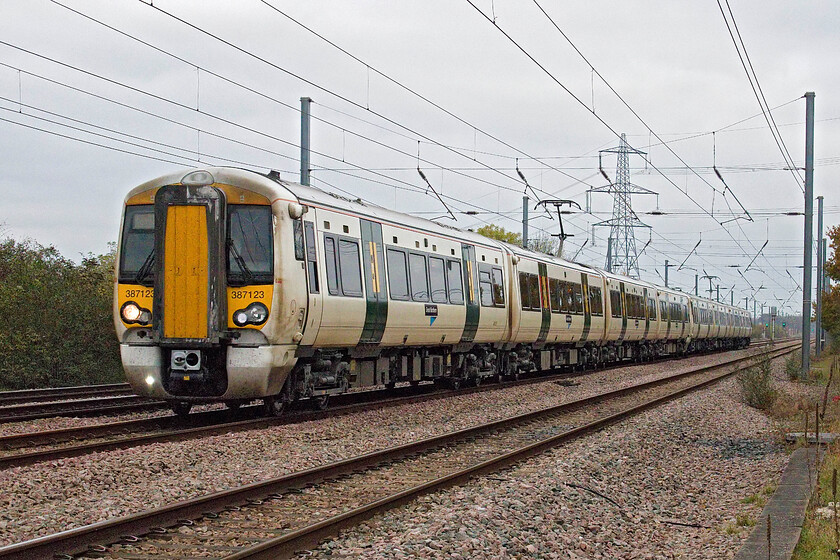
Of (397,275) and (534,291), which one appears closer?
(397,275)

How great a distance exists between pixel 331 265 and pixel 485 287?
7460mm

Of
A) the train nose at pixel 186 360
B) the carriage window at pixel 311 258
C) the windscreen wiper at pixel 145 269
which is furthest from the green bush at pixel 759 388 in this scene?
the windscreen wiper at pixel 145 269

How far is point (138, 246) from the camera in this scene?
495 inches

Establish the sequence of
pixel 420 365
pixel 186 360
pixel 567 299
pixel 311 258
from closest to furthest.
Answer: pixel 186 360 < pixel 311 258 < pixel 420 365 < pixel 567 299

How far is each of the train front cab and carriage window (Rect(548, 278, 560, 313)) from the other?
14.2 meters

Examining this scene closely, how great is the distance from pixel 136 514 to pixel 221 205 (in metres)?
6.18

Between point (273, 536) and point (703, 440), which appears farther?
point (703, 440)

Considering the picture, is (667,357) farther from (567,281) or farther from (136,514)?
(136,514)

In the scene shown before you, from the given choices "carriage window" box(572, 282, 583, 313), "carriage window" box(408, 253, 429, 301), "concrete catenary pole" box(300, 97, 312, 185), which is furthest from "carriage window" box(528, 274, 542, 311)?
"carriage window" box(408, 253, 429, 301)

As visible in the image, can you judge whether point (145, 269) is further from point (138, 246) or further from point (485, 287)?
point (485, 287)

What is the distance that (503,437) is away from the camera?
1264 centimetres

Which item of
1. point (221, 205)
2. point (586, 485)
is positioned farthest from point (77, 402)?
point (586, 485)

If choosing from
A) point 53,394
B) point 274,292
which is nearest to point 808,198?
point 274,292

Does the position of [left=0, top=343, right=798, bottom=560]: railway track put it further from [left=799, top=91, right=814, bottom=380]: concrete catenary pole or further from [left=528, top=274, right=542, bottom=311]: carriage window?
[left=799, top=91, right=814, bottom=380]: concrete catenary pole
